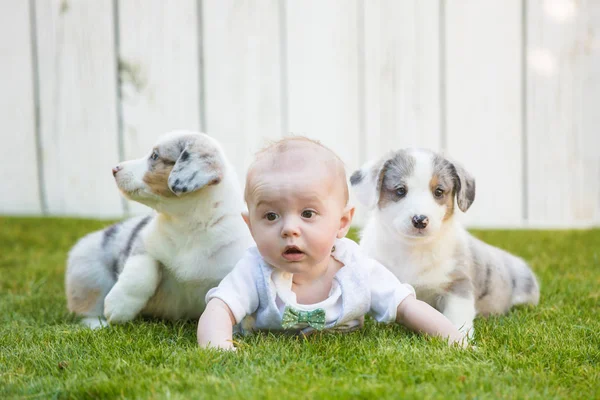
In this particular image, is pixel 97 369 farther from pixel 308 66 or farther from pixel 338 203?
pixel 308 66

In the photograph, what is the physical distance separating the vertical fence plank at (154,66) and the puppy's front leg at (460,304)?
15.0 ft

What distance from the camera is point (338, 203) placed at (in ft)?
9.66

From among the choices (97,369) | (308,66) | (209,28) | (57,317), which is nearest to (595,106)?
(308,66)

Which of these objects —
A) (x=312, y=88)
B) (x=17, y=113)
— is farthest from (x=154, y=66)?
(x=312, y=88)

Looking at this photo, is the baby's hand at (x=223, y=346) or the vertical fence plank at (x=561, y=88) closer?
the baby's hand at (x=223, y=346)

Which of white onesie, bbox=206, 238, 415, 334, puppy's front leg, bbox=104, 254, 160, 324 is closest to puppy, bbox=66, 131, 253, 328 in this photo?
puppy's front leg, bbox=104, 254, 160, 324

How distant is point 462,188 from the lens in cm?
336

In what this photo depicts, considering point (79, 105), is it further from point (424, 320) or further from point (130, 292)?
point (424, 320)

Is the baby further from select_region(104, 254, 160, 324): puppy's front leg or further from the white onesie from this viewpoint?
select_region(104, 254, 160, 324): puppy's front leg

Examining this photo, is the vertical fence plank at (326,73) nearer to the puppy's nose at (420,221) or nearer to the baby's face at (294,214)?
the puppy's nose at (420,221)

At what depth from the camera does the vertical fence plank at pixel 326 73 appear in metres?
7.54

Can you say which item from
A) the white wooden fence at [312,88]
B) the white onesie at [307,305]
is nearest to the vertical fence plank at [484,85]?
the white wooden fence at [312,88]

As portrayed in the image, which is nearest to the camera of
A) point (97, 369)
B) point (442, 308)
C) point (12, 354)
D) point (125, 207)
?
point (97, 369)

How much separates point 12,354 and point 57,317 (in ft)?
2.96
